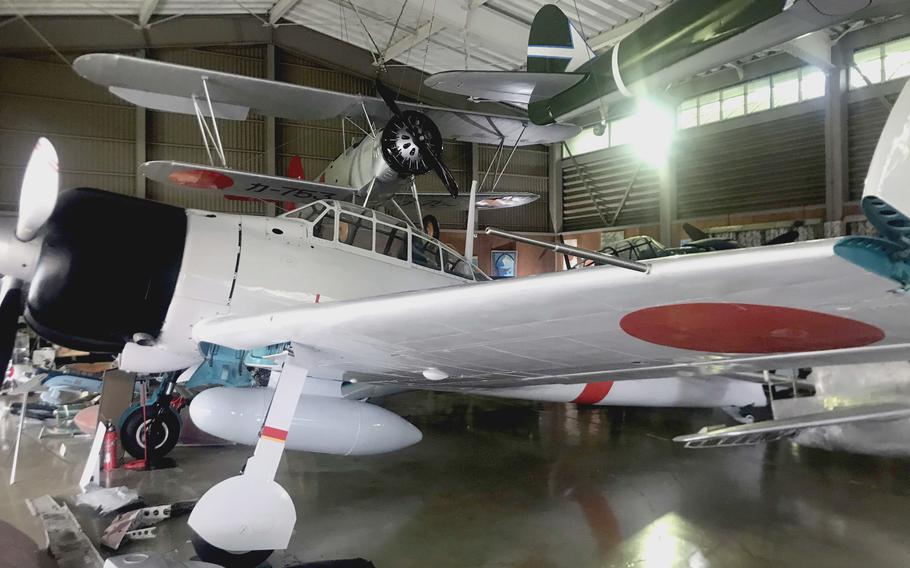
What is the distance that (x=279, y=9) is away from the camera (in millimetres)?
14336

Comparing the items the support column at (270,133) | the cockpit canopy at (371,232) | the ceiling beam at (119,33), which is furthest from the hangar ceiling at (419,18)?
the cockpit canopy at (371,232)

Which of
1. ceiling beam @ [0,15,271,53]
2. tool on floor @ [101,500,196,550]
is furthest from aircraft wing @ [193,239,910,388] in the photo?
ceiling beam @ [0,15,271,53]

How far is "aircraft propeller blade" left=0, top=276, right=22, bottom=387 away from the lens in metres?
3.28

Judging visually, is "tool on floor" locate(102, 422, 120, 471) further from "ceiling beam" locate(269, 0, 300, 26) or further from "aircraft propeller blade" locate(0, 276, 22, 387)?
"ceiling beam" locate(269, 0, 300, 26)

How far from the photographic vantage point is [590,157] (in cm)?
1788

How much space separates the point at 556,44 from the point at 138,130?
449 inches

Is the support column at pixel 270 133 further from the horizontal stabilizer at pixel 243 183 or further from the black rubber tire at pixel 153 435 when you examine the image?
the black rubber tire at pixel 153 435

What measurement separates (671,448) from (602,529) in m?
2.75

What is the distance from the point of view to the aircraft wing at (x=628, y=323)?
1.61 m

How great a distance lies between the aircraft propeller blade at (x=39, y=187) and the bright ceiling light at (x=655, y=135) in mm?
14797

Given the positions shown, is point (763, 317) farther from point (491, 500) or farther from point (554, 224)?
point (554, 224)

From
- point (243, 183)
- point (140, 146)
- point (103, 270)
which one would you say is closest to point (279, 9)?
point (140, 146)

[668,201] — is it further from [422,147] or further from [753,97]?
[422,147]

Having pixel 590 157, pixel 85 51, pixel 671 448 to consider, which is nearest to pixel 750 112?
pixel 590 157
